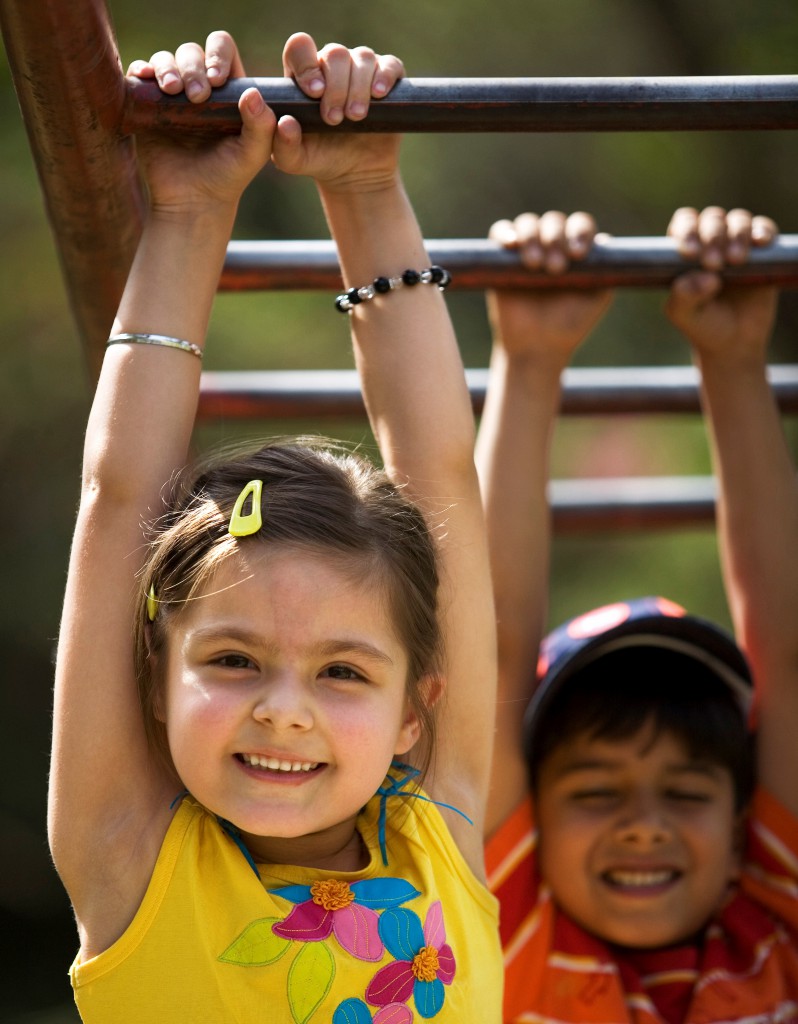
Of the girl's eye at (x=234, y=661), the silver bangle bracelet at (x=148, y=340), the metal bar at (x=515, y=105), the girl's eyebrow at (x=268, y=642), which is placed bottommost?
the girl's eye at (x=234, y=661)

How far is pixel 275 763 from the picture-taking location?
1.57 meters

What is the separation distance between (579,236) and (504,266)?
0.39 feet

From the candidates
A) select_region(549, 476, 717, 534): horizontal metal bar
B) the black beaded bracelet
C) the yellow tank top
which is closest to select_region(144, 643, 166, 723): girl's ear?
the yellow tank top

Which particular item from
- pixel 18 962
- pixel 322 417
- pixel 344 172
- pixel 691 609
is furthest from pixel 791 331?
pixel 344 172

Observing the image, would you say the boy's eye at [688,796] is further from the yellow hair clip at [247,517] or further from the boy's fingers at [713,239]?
the yellow hair clip at [247,517]

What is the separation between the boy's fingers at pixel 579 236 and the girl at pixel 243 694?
425 mm

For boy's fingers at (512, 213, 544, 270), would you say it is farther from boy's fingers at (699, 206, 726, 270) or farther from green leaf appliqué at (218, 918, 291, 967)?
green leaf appliqué at (218, 918, 291, 967)

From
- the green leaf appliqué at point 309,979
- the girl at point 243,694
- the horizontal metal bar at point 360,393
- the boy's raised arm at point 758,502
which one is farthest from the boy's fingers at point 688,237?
the green leaf appliqué at point 309,979

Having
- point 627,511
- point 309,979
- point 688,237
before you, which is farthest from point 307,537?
point 627,511

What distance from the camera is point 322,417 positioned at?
262 cm

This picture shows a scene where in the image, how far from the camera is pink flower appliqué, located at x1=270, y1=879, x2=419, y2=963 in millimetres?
1641

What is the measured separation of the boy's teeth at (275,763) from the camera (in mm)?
1574

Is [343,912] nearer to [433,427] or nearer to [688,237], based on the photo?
[433,427]

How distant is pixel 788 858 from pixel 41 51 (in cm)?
168
